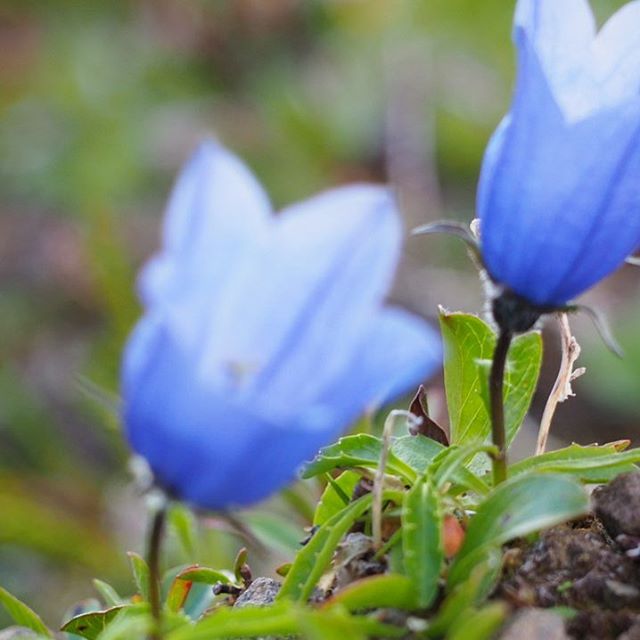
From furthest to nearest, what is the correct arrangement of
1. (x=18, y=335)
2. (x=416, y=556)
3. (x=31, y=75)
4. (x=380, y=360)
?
(x=31, y=75) < (x=18, y=335) < (x=416, y=556) < (x=380, y=360)

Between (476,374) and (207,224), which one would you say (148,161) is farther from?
(207,224)

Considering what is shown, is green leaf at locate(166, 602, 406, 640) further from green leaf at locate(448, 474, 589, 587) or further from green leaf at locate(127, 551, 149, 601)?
green leaf at locate(127, 551, 149, 601)

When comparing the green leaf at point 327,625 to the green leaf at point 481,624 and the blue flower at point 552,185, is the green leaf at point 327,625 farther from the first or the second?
the blue flower at point 552,185

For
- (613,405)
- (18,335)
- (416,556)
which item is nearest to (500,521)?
(416,556)

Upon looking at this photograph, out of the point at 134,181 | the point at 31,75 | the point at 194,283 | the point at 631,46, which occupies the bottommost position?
the point at 134,181

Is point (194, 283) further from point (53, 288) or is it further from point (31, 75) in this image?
point (31, 75)

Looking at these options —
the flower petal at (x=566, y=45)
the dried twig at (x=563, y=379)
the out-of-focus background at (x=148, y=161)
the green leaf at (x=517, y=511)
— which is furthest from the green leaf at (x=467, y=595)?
the out-of-focus background at (x=148, y=161)

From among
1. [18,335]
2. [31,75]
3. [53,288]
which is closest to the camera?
[18,335]
